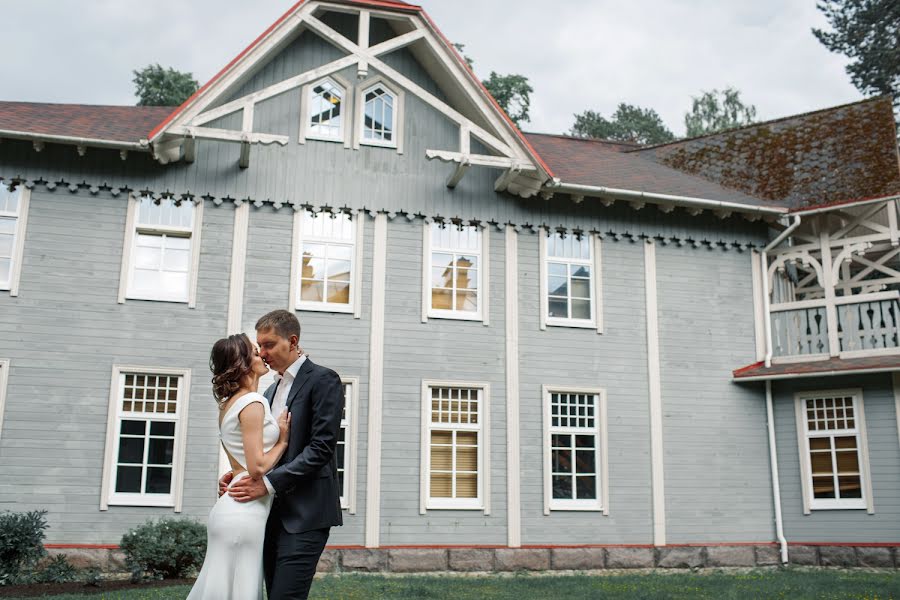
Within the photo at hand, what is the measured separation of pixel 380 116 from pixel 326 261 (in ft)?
10.3

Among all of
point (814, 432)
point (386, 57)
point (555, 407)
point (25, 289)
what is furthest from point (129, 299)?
point (814, 432)

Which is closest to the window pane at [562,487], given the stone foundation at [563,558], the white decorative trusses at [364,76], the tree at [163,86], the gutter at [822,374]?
the stone foundation at [563,558]

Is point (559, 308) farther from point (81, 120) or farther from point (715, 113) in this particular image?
point (715, 113)

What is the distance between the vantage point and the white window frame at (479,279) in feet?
54.3

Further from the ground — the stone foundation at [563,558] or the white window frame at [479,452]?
the white window frame at [479,452]

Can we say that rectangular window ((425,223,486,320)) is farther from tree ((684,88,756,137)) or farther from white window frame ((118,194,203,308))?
tree ((684,88,756,137))

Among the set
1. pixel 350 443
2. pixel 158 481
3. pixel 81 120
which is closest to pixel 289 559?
pixel 158 481

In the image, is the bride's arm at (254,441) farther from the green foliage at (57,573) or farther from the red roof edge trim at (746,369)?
the red roof edge trim at (746,369)

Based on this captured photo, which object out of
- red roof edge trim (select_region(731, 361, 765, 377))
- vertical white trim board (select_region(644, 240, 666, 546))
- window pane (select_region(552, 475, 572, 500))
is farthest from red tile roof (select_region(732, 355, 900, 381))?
window pane (select_region(552, 475, 572, 500))

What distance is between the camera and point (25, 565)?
12914 mm

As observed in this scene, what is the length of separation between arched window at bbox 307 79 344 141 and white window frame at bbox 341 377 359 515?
4.69m

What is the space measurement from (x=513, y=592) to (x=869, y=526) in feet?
27.5

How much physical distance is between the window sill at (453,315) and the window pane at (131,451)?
219 inches

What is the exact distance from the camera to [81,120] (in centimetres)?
1647
